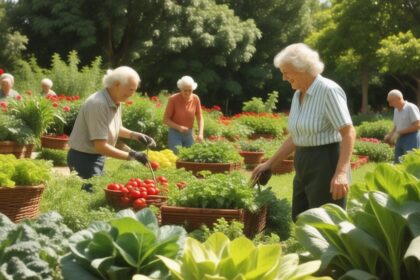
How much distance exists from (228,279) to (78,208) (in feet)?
9.17

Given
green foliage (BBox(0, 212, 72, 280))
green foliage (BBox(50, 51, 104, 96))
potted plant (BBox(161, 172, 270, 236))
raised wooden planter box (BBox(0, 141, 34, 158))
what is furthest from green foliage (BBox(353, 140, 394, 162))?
green foliage (BBox(0, 212, 72, 280))

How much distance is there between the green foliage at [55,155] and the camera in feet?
44.2

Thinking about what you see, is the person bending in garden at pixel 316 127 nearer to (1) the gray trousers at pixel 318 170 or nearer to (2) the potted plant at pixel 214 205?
(1) the gray trousers at pixel 318 170

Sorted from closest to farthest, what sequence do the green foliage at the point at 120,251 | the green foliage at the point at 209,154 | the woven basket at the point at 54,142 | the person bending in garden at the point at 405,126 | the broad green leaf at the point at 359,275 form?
the green foliage at the point at 120,251 → the broad green leaf at the point at 359,275 → the green foliage at the point at 209,154 → the person bending in garden at the point at 405,126 → the woven basket at the point at 54,142

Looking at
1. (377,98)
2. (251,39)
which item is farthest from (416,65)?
(377,98)

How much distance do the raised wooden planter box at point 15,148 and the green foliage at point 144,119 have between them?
5161 mm

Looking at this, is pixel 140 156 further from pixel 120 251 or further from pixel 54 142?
pixel 54 142

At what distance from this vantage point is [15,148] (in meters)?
10.5

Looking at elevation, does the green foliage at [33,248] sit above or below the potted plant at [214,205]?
above

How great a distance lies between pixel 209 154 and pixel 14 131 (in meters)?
3.73

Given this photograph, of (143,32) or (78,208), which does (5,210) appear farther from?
A: (143,32)

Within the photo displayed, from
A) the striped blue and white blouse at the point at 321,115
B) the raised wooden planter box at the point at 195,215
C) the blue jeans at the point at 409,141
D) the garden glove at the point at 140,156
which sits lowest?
the blue jeans at the point at 409,141

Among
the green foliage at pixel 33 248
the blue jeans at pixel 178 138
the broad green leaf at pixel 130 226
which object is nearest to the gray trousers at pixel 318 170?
the green foliage at pixel 33 248

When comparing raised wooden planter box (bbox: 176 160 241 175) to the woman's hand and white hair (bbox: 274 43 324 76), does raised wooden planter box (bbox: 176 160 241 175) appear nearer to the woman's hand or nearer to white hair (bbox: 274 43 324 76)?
white hair (bbox: 274 43 324 76)
